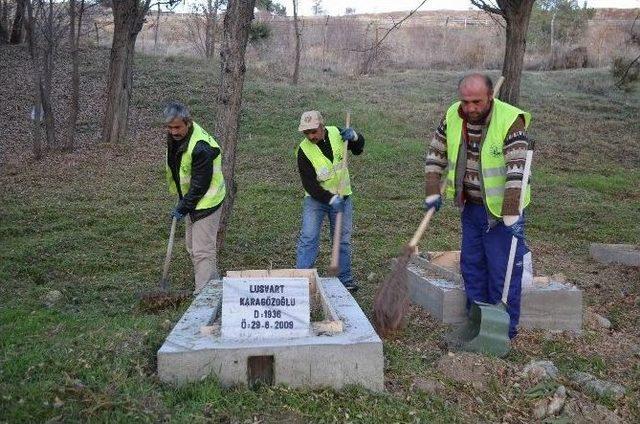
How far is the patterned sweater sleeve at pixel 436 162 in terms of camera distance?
215 inches

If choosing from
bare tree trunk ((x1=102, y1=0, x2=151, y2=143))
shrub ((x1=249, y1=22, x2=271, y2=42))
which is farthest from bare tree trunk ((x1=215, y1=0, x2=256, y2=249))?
shrub ((x1=249, y1=22, x2=271, y2=42))

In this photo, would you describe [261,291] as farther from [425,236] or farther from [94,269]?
[425,236]

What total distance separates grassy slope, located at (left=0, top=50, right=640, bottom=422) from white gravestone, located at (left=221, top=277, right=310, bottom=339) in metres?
0.41

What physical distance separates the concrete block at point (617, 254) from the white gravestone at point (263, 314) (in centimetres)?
517

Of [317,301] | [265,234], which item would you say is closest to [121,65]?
[265,234]

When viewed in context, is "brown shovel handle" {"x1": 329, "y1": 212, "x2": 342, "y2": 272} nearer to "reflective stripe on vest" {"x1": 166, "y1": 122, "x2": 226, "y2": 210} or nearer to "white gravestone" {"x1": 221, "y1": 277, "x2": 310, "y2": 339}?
"reflective stripe on vest" {"x1": 166, "y1": 122, "x2": 226, "y2": 210}

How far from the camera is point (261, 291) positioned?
14.4ft

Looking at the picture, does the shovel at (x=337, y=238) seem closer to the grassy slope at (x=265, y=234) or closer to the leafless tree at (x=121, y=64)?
the grassy slope at (x=265, y=234)

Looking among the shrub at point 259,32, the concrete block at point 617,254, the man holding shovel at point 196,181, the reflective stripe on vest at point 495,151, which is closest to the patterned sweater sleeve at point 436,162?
the reflective stripe on vest at point 495,151

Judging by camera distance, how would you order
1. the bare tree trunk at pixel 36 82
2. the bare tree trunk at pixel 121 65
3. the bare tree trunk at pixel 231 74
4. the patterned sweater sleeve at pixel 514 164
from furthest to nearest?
1. the bare tree trunk at pixel 121 65
2. the bare tree trunk at pixel 36 82
3. the bare tree trunk at pixel 231 74
4. the patterned sweater sleeve at pixel 514 164

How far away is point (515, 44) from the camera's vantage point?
40.5 feet

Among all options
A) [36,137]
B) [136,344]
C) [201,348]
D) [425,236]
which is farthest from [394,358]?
[36,137]

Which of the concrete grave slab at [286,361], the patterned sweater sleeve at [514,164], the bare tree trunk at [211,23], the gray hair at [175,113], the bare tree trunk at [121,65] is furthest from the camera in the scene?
the bare tree trunk at [211,23]

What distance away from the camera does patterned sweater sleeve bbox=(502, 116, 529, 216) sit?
4.87m
